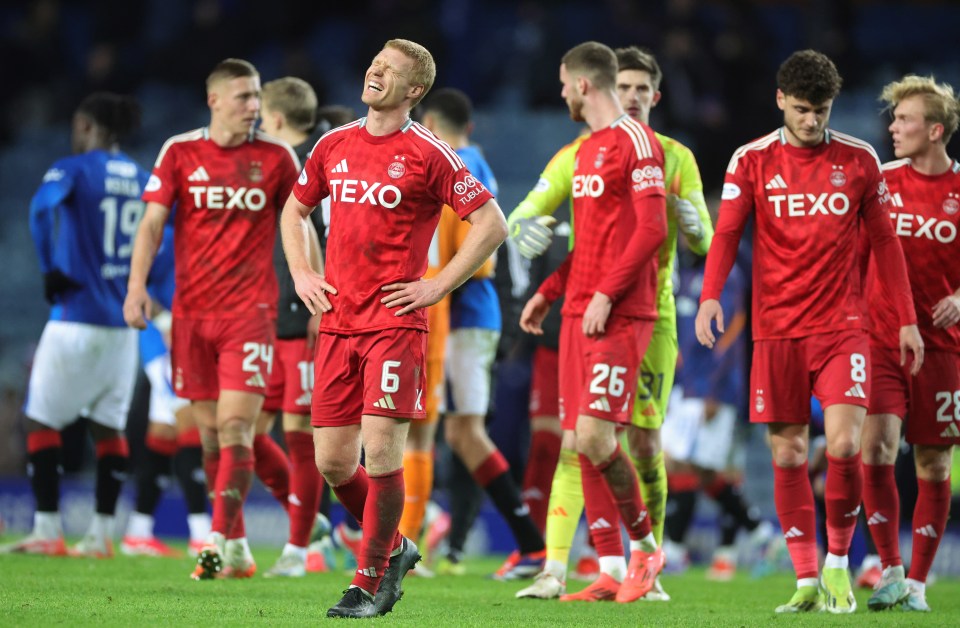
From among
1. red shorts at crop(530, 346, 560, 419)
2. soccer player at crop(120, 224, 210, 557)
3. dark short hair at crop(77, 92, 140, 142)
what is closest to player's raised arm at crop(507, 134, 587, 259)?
red shorts at crop(530, 346, 560, 419)

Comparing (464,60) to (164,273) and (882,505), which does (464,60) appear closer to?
(164,273)

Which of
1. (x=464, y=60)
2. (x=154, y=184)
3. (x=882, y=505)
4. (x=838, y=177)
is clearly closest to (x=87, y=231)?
(x=154, y=184)

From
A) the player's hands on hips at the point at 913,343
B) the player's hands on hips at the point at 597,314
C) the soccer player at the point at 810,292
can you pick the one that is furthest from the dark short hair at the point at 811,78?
the player's hands on hips at the point at 597,314

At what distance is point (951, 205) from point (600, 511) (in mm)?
2482

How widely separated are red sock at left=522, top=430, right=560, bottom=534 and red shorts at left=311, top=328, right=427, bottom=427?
3835 millimetres

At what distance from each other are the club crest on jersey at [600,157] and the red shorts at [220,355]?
6.81 ft

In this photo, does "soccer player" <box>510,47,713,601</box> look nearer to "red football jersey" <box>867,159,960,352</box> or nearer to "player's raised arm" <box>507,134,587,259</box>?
"player's raised arm" <box>507,134,587,259</box>

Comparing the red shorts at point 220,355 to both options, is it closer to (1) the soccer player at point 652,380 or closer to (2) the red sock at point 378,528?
(1) the soccer player at point 652,380

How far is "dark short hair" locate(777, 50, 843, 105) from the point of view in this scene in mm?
6965

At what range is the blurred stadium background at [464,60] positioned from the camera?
56.2 ft

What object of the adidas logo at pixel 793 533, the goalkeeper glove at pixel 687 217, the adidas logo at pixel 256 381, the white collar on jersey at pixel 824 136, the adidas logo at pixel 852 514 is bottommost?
the adidas logo at pixel 793 533

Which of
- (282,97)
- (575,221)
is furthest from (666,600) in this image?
(282,97)

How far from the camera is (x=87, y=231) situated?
9.59m

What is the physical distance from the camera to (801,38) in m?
Answer: 19.8
